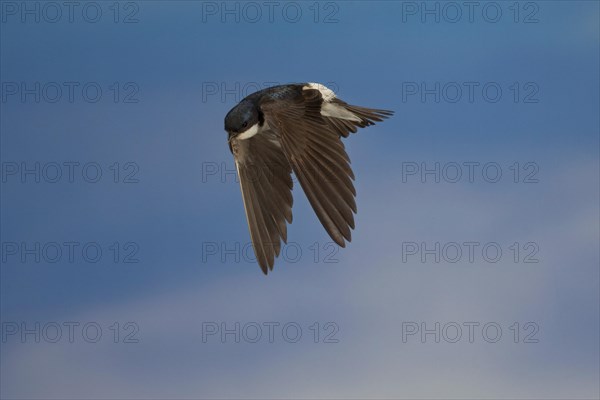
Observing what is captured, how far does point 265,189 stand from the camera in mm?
5832

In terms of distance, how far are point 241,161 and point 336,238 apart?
1.42 m

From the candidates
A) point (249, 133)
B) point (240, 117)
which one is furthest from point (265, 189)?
point (240, 117)

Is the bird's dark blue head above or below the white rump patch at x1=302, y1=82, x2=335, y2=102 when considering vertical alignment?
below

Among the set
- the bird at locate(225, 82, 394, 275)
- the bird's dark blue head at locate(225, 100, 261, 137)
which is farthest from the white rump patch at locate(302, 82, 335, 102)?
the bird's dark blue head at locate(225, 100, 261, 137)

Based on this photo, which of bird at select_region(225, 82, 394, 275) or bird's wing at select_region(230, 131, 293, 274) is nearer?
bird at select_region(225, 82, 394, 275)

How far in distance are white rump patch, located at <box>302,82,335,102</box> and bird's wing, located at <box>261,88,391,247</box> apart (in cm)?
3

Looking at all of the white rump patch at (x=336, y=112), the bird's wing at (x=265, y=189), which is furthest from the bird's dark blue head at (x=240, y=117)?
the white rump patch at (x=336, y=112)

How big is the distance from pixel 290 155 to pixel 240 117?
18.2 inches

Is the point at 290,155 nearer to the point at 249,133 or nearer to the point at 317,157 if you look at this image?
the point at 317,157

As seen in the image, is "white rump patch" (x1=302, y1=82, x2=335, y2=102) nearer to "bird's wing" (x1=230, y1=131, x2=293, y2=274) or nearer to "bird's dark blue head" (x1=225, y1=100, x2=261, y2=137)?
"bird's dark blue head" (x1=225, y1=100, x2=261, y2=137)

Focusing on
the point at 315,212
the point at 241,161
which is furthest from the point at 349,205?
the point at 241,161

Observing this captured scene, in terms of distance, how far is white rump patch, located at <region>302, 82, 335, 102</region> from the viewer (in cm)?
532

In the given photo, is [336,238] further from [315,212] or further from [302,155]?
[302,155]

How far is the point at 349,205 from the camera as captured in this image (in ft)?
16.2
